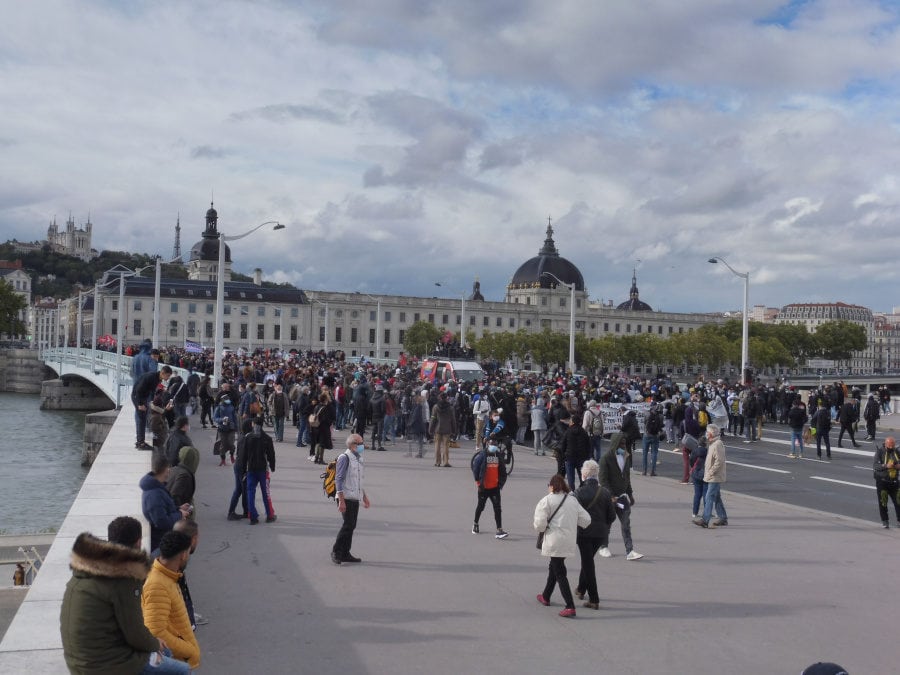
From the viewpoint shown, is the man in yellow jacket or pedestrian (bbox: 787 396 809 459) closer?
the man in yellow jacket

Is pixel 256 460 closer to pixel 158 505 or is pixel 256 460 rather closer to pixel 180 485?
pixel 180 485

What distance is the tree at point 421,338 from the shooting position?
386ft

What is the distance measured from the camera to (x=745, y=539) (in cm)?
1336

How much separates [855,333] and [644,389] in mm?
148466

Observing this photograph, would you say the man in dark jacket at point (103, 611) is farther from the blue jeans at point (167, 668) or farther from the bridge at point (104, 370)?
the bridge at point (104, 370)

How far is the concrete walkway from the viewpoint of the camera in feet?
25.6

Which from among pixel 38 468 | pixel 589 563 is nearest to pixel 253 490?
pixel 589 563

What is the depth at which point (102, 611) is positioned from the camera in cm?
465

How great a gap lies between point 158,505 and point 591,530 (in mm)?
4354

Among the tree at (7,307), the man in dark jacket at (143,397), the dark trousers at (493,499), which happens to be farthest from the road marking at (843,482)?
the tree at (7,307)

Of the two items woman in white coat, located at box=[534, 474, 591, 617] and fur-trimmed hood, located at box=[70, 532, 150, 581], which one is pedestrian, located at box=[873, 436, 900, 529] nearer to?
woman in white coat, located at box=[534, 474, 591, 617]

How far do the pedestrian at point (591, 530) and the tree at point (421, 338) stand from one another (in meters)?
107

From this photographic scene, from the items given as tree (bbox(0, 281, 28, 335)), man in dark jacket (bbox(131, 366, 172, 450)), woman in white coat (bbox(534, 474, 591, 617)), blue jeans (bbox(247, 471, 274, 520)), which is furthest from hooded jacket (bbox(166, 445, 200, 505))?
tree (bbox(0, 281, 28, 335))

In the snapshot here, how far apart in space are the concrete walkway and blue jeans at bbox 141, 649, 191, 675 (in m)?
1.60
